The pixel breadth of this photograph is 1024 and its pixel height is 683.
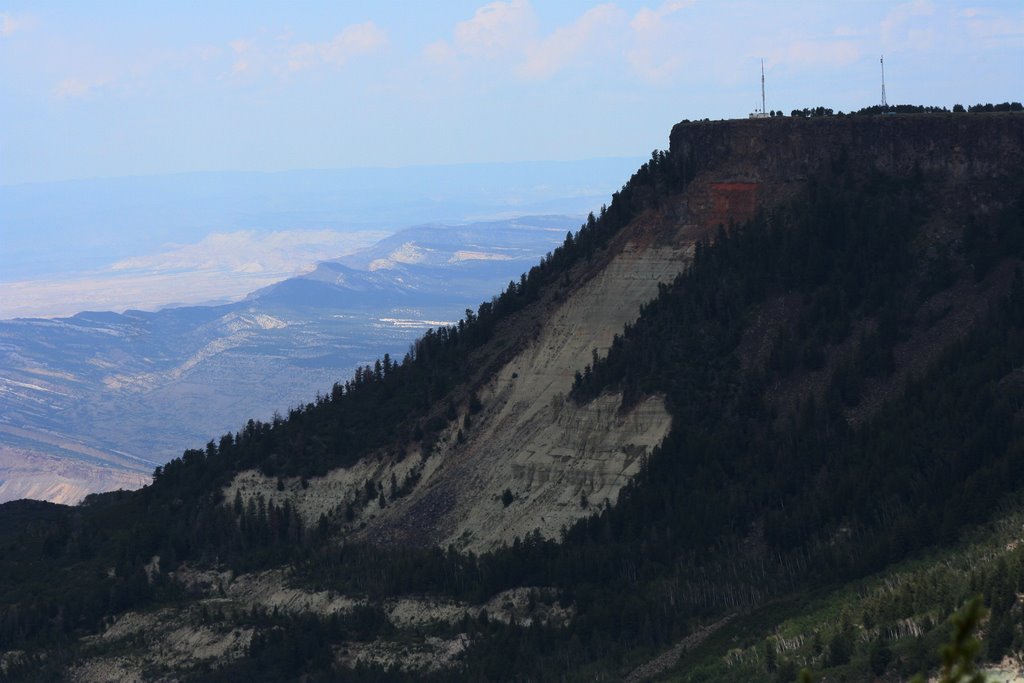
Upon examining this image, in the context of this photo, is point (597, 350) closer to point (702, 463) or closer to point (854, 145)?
point (702, 463)

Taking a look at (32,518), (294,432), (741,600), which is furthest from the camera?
(32,518)

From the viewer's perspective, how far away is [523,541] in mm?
126750

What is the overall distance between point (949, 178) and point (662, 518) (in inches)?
1229

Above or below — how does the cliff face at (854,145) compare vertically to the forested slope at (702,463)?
above

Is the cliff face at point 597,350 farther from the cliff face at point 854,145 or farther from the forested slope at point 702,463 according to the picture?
the forested slope at point 702,463

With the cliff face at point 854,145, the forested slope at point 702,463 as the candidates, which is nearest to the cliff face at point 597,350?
the cliff face at point 854,145

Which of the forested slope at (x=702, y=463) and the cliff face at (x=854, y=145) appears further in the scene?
the cliff face at (x=854, y=145)

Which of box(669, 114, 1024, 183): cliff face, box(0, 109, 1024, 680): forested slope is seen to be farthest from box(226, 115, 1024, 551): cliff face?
box(0, 109, 1024, 680): forested slope

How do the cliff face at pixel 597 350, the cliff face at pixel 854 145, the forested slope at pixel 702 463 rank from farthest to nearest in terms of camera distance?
the cliff face at pixel 854 145 < the cliff face at pixel 597 350 < the forested slope at pixel 702 463

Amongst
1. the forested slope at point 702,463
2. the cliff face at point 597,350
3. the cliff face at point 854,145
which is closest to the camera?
the forested slope at point 702,463

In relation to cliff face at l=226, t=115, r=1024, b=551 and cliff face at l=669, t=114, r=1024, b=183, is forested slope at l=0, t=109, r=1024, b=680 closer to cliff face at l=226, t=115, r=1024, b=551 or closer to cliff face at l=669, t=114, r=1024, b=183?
cliff face at l=669, t=114, r=1024, b=183

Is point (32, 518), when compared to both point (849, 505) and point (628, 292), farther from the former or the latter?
point (849, 505)

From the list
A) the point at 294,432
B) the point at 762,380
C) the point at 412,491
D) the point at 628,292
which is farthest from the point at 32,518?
the point at 762,380

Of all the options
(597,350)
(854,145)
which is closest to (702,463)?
(597,350)
